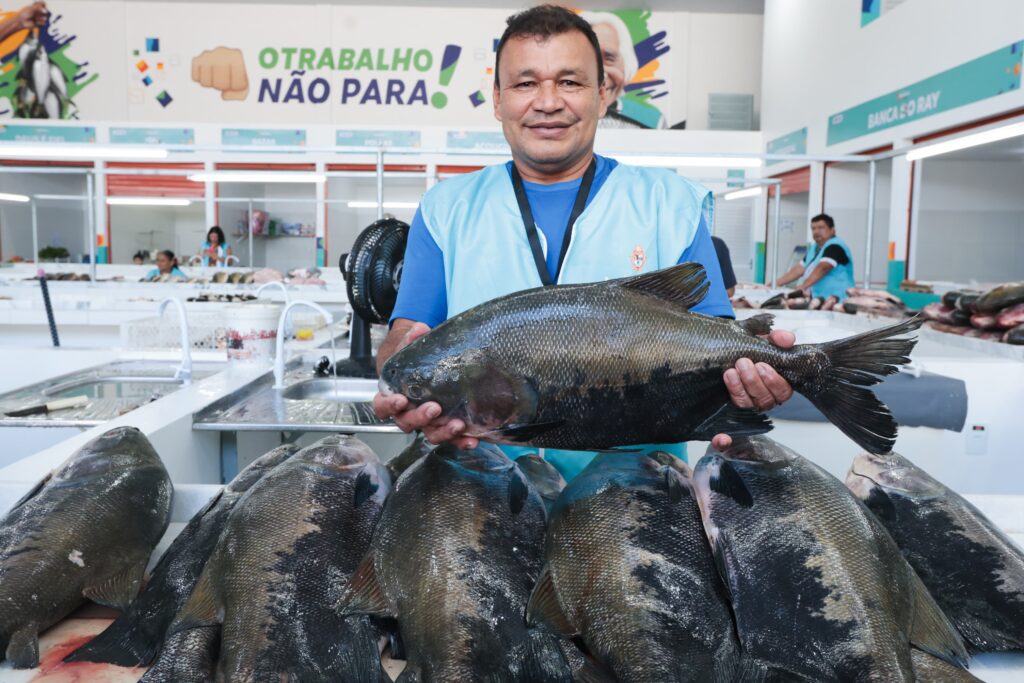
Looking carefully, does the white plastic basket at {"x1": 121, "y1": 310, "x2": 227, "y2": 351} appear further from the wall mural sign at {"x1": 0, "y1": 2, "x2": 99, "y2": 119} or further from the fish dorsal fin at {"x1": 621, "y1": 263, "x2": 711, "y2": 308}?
the wall mural sign at {"x1": 0, "y1": 2, "x2": 99, "y2": 119}

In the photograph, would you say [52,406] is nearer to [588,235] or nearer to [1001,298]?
[588,235]

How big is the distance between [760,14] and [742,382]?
16.0 m

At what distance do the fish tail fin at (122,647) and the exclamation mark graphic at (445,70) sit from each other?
561 inches

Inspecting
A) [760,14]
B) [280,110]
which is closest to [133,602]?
[280,110]

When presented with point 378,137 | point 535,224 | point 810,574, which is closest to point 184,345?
point 535,224

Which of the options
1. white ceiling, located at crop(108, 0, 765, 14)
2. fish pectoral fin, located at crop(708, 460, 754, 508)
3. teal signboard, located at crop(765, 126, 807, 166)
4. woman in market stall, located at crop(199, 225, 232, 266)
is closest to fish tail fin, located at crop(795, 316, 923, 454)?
fish pectoral fin, located at crop(708, 460, 754, 508)

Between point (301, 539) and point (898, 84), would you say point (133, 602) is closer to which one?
point (301, 539)

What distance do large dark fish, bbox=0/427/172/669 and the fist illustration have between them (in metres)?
14.5

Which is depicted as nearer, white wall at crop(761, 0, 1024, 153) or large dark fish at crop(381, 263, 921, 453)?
large dark fish at crop(381, 263, 921, 453)

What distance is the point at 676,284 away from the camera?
118 centimetres

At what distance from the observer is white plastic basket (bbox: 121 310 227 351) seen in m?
3.92

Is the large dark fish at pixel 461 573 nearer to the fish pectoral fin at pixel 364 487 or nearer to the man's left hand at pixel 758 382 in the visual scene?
the fish pectoral fin at pixel 364 487

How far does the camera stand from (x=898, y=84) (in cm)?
912

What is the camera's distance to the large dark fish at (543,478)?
1.28 meters
